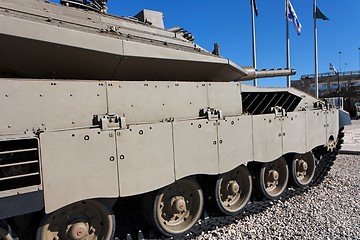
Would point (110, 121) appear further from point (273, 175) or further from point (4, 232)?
point (273, 175)

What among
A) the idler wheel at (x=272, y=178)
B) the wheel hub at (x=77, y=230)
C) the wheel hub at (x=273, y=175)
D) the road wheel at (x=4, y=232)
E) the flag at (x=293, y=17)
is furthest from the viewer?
the flag at (x=293, y=17)

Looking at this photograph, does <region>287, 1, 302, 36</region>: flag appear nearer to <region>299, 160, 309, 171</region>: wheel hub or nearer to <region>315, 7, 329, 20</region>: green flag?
<region>315, 7, 329, 20</region>: green flag

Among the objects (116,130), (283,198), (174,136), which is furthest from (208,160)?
(283,198)

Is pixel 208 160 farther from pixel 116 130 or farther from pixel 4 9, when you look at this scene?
pixel 4 9

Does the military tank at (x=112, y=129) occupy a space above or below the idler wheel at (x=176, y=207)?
above

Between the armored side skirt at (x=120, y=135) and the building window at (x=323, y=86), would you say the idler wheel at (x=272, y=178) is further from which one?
the building window at (x=323, y=86)

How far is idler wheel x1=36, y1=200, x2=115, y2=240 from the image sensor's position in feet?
9.62

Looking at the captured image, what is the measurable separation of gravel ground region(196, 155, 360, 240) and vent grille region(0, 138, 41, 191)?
244 centimetres

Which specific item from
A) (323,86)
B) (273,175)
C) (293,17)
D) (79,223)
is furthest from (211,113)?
(323,86)

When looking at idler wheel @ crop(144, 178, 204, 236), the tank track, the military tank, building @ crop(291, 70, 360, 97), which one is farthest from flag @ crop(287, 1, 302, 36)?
building @ crop(291, 70, 360, 97)

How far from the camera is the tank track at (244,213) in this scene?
12.5 ft

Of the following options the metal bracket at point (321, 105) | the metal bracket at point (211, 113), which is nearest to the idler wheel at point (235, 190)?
the metal bracket at point (211, 113)

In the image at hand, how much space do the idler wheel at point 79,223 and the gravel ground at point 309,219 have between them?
57.5 inches

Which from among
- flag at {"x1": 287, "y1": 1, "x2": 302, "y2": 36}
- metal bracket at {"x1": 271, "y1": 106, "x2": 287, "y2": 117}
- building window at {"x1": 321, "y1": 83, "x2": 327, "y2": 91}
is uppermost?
flag at {"x1": 287, "y1": 1, "x2": 302, "y2": 36}
